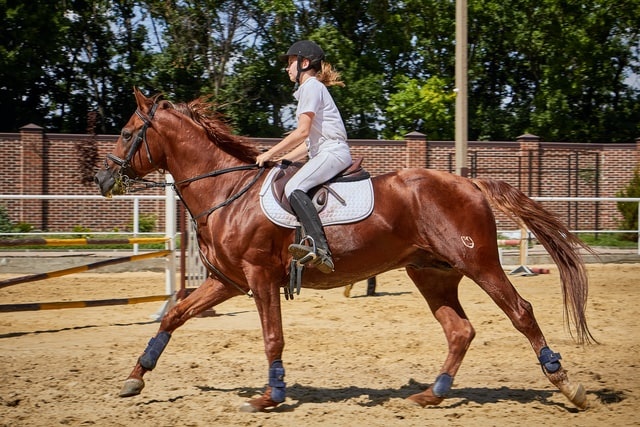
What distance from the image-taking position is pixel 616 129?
33188mm

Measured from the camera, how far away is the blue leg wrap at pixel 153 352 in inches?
250

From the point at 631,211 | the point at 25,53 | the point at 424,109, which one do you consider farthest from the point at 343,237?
the point at 25,53

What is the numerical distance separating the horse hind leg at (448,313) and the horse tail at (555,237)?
74cm

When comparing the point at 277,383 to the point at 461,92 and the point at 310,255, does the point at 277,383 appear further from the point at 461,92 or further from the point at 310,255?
the point at 461,92

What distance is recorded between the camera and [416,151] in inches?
953

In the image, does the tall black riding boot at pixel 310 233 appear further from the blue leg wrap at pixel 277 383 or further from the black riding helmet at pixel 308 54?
the black riding helmet at pixel 308 54

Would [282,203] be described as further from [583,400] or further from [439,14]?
[439,14]

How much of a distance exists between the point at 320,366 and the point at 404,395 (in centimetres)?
127

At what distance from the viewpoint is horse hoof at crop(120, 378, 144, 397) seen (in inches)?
246

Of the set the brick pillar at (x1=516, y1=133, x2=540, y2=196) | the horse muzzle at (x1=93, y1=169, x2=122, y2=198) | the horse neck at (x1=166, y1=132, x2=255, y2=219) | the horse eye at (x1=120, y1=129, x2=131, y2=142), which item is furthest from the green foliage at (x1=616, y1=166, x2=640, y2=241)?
the horse muzzle at (x1=93, y1=169, x2=122, y2=198)

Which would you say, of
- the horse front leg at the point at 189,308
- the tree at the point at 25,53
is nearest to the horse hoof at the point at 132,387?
the horse front leg at the point at 189,308

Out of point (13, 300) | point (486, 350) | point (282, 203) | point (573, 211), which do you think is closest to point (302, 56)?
point (282, 203)

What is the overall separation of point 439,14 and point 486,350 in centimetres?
2578

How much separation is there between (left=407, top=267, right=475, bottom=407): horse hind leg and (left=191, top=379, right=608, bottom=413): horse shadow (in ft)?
0.92
